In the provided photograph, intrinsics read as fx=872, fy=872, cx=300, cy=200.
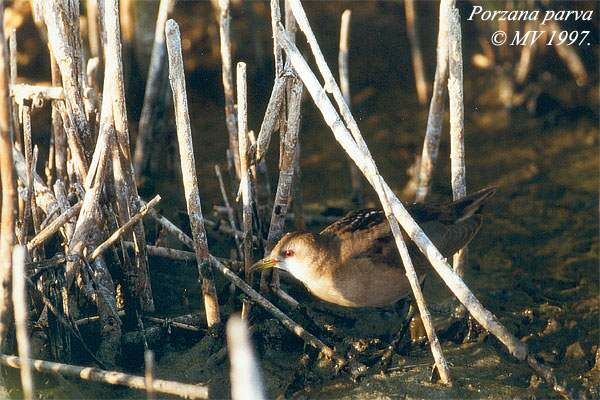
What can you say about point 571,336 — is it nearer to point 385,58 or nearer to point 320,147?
point 320,147

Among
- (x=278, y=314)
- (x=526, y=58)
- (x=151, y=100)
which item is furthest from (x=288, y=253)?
(x=526, y=58)

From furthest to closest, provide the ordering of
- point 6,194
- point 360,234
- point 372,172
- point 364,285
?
point 360,234 < point 364,285 < point 372,172 < point 6,194

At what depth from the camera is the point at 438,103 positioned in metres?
5.16

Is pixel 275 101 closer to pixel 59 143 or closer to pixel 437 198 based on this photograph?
pixel 59 143

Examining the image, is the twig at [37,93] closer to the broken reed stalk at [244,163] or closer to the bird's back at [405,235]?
the broken reed stalk at [244,163]

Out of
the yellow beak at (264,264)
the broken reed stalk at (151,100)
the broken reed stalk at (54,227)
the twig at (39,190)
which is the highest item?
the broken reed stalk at (151,100)

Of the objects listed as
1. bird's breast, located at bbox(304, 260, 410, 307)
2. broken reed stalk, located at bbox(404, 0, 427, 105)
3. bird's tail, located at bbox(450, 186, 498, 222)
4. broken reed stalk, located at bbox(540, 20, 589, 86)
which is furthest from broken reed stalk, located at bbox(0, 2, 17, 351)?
broken reed stalk, located at bbox(540, 20, 589, 86)

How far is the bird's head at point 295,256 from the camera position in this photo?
16.1ft

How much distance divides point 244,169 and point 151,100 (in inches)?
71.5

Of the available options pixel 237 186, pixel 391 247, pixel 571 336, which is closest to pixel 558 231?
pixel 571 336

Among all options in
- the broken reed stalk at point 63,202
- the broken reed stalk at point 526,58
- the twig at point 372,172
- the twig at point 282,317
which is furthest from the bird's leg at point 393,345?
the broken reed stalk at point 526,58

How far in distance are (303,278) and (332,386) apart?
78 cm

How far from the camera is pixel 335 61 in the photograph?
28.1 feet

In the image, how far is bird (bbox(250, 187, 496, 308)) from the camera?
16.0 feet
